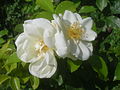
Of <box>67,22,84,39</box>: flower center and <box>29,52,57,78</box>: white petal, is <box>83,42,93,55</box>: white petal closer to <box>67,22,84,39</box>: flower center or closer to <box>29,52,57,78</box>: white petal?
<box>67,22,84,39</box>: flower center

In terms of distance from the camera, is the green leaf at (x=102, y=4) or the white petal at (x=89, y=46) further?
the green leaf at (x=102, y=4)

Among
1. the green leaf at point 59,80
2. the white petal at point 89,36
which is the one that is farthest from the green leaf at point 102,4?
the green leaf at point 59,80

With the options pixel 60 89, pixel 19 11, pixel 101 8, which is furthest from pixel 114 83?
pixel 19 11

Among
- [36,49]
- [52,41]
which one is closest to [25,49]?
[36,49]

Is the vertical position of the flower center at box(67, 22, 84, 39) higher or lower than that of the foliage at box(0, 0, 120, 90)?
higher

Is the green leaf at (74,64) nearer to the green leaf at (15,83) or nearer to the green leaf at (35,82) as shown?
the green leaf at (35,82)

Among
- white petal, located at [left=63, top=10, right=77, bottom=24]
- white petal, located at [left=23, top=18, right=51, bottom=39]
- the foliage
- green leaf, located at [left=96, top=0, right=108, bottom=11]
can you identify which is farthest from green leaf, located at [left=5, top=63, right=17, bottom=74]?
green leaf, located at [left=96, top=0, right=108, bottom=11]

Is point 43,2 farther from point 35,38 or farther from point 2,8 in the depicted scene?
point 2,8
